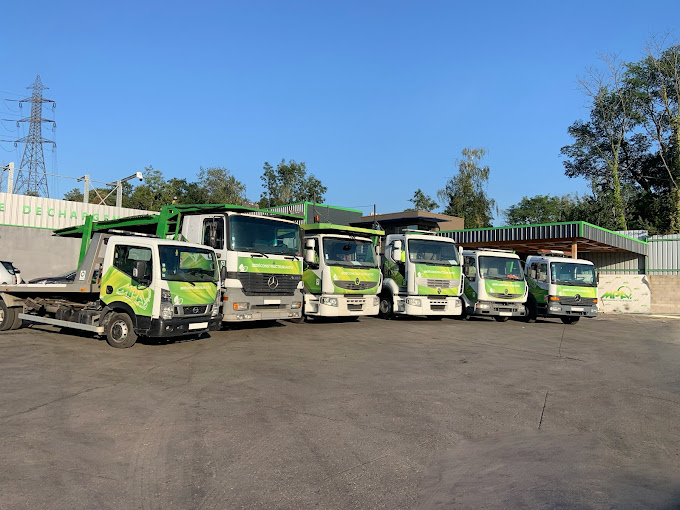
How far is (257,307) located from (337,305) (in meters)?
3.03

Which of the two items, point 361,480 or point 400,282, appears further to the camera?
point 400,282

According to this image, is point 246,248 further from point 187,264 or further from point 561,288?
point 561,288

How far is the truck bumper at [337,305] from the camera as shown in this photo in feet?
47.6

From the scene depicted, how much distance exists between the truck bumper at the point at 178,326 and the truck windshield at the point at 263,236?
2027 millimetres

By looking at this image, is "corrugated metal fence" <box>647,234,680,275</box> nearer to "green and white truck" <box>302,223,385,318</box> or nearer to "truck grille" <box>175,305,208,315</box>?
"green and white truck" <box>302,223,385,318</box>

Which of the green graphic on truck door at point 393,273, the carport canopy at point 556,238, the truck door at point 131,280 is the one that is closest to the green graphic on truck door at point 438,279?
the green graphic on truck door at point 393,273

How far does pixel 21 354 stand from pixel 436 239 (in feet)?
39.1

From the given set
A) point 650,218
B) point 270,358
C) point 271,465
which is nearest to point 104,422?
point 271,465

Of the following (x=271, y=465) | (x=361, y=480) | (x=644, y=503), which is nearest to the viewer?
Result: (x=644, y=503)

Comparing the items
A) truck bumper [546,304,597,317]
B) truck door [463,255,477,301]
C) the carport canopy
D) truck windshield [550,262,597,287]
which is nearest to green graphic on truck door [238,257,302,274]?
truck door [463,255,477,301]

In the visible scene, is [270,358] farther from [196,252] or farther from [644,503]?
[644,503]

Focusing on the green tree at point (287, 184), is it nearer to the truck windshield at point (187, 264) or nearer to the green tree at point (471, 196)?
the green tree at point (471, 196)

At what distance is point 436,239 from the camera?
17.2m

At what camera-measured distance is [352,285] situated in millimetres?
14867
